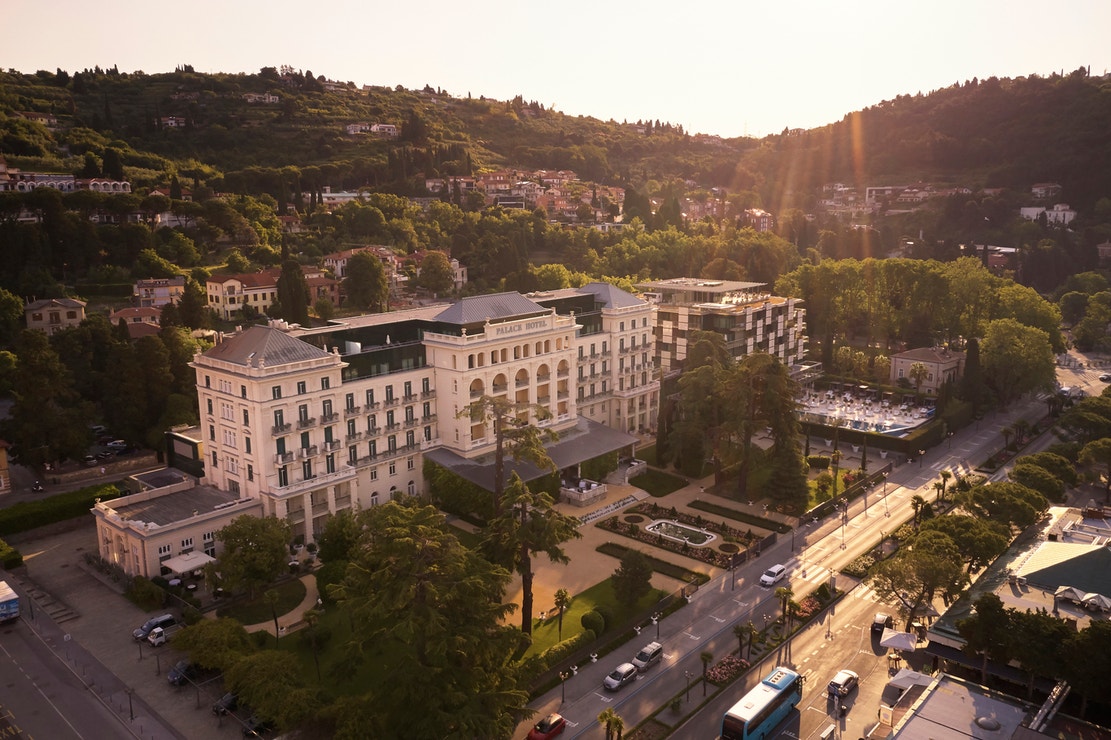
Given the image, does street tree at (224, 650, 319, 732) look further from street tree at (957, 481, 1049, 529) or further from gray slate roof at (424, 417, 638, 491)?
street tree at (957, 481, 1049, 529)

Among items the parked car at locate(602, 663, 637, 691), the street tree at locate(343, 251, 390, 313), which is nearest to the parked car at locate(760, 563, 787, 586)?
the parked car at locate(602, 663, 637, 691)

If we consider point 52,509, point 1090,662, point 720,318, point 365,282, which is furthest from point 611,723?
point 365,282

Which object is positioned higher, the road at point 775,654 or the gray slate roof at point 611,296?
the gray slate roof at point 611,296

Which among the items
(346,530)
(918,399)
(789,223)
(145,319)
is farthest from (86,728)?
(789,223)

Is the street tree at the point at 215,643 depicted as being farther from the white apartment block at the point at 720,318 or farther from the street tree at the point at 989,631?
the white apartment block at the point at 720,318

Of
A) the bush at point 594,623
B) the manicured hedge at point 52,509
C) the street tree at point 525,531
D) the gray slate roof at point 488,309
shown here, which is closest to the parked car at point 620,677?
the bush at point 594,623

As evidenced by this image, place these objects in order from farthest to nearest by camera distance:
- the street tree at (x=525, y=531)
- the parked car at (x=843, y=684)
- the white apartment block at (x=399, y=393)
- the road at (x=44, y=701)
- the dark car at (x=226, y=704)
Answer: the white apartment block at (x=399, y=393)
the street tree at (x=525, y=531)
the parked car at (x=843, y=684)
the dark car at (x=226, y=704)
the road at (x=44, y=701)
